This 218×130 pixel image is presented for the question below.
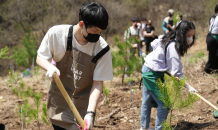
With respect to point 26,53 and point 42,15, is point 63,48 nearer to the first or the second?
point 26,53

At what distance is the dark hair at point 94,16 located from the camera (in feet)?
4.49

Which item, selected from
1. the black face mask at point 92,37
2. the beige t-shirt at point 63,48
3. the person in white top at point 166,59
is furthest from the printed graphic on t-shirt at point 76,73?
the person in white top at point 166,59

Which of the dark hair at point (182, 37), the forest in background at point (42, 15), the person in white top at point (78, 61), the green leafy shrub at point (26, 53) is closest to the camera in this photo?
the person in white top at point (78, 61)

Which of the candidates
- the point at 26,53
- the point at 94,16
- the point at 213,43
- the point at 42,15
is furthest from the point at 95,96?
the point at 42,15

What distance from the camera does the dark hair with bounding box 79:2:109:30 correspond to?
4.49ft

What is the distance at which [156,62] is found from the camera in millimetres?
2320

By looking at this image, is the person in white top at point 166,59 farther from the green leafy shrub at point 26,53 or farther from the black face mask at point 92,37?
the green leafy shrub at point 26,53

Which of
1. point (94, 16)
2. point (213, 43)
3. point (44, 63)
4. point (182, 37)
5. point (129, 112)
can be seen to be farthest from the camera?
point (213, 43)

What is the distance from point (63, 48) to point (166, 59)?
1157 millimetres

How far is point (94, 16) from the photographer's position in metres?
1.37

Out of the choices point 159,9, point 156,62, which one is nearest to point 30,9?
point 159,9

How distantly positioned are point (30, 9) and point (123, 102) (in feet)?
38.4

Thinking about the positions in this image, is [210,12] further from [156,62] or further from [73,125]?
[73,125]

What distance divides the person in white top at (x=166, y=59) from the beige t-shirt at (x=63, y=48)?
863 mm
